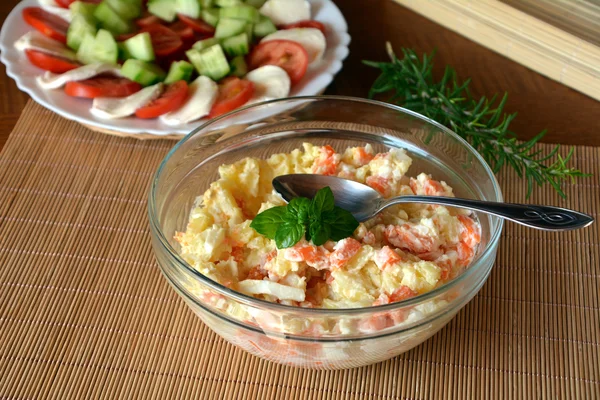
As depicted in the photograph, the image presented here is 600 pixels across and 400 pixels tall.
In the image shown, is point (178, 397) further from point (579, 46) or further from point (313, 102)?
point (579, 46)

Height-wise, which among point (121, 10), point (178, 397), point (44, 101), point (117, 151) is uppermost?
point (121, 10)

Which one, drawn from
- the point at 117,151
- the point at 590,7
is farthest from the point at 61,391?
the point at 590,7

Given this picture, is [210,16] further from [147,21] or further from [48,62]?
[48,62]

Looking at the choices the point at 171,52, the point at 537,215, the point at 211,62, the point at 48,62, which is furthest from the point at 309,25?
the point at 537,215

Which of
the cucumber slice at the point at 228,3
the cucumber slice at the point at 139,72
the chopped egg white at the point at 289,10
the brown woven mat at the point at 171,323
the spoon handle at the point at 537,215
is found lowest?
the brown woven mat at the point at 171,323

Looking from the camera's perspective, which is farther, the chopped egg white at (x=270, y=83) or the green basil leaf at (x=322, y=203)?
the chopped egg white at (x=270, y=83)

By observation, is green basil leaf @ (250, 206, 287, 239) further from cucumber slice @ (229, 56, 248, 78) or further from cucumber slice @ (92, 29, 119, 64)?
cucumber slice @ (92, 29, 119, 64)

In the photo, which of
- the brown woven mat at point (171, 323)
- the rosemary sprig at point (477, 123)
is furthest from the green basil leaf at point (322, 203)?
the rosemary sprig at point (477, 123)

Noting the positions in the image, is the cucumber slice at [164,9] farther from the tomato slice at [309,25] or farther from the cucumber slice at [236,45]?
the tomato slice at [309,25]
